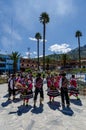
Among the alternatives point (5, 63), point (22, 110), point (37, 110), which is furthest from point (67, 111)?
point (5, 63)

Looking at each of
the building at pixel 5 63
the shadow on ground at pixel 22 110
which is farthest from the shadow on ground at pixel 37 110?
the building at pixel 5 63

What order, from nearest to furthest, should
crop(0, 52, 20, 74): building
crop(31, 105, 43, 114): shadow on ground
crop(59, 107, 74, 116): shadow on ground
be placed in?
crop(59, 107, 74, 116): shadow on ground → crop(31, 105, 43, 114): shadow on ground → crop(0, 52, 20, 74): building

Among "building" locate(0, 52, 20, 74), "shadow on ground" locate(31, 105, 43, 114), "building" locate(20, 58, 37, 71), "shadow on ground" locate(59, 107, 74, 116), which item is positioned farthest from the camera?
"building" locate(20, 58, 37, 71)

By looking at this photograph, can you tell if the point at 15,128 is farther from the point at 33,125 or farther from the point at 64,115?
the point at 64,115

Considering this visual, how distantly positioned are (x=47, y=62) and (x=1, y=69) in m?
25.8

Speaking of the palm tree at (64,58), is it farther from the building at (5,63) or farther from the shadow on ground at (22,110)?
the shadow on ground at (22,110)

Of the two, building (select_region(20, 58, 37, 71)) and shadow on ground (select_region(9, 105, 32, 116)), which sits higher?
building (select_region(20, 58, 37, 71))

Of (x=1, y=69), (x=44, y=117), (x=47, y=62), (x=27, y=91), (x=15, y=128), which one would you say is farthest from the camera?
(x=47, y=62)

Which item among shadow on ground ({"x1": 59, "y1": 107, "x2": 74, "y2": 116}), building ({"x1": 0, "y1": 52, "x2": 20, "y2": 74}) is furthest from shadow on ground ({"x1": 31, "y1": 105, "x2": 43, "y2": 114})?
building ({"x1": 0, "y1": 52, "x2": 20, "y2": 74})

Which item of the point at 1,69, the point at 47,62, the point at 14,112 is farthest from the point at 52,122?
the point at 47,62

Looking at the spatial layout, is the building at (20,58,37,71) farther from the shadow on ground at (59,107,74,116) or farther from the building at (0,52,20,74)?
the shadow on ground at (59,107,74,116)

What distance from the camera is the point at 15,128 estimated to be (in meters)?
8.38

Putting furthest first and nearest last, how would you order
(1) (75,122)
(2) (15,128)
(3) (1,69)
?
(3) (1,69), (1) (75,122), (2) (15,128)

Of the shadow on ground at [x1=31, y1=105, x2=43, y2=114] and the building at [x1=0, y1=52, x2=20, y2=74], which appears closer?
the shadow on ground at [x1=31, y1=105, x2=43, y2=114]
